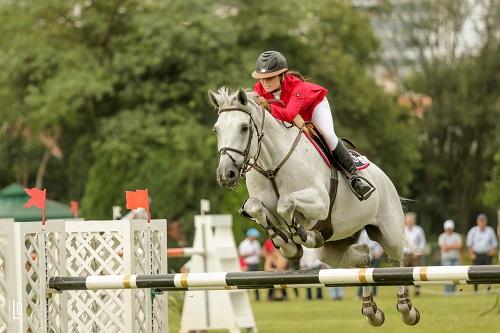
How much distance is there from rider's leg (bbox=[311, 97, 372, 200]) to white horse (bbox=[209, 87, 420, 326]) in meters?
0.10

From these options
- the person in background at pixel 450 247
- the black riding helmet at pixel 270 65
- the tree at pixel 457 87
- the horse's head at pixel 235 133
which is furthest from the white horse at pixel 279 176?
the tree at pixel 457 87

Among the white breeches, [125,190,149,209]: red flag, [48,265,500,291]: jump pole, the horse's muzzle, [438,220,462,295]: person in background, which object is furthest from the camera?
[438,220,462,295]: person in background

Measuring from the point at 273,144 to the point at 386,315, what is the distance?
7417 mm

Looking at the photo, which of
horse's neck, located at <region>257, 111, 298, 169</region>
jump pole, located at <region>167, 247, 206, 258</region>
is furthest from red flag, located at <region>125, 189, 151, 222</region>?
jump pole, located at <region>167, 247, 206, 258</region>

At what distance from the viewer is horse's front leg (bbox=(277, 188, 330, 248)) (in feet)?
24.3

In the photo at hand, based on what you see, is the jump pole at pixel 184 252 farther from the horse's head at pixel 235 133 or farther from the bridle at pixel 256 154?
the horse's head at pixel 235 133

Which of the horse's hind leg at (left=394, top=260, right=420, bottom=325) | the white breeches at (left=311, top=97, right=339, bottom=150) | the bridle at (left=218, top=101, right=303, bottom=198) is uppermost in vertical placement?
the white breeches at (left=311, top=97, right=339, bottom=150)

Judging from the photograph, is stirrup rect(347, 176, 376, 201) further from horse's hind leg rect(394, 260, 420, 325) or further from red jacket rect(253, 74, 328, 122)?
horse's hind leg rect(394, 260, 420, 325)

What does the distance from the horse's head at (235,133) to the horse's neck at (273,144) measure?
0.45ft

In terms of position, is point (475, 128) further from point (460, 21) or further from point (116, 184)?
point (116, 184)

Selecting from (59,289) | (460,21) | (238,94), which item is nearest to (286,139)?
(238,94)

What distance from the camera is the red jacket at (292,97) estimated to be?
7.89 meters

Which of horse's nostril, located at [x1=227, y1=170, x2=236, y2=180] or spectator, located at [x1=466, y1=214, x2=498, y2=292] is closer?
horse's nostril, located at [x1=227, y1=170, x2=236, y2=180]

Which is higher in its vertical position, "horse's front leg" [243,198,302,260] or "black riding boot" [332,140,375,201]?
"black riding boot" [332,140,375,201]
